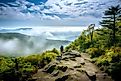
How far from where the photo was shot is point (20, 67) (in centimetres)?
3731

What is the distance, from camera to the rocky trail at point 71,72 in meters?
32.7

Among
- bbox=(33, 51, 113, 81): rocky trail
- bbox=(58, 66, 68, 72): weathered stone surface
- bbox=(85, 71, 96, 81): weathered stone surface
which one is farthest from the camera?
bbox=(58, 66, 68, 72): weathered stone surface

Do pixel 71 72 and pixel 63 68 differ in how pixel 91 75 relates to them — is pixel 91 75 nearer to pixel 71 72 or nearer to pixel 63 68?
pixel 71 72

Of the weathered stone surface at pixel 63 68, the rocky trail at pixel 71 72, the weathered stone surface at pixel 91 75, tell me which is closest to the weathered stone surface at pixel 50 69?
the rocky trail at pixel 71 72

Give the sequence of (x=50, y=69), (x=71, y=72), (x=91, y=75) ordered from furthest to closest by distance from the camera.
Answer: (x=50, y=69) < (x=71, y=72) < (x=91, y=75)

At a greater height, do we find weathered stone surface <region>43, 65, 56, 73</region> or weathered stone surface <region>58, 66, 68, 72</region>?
weathered stone surface <region>58, 66, 68, 72</region>

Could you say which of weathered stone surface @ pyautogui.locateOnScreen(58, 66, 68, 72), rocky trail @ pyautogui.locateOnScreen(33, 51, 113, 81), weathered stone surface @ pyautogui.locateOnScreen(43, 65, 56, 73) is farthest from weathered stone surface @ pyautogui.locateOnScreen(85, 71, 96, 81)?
weathered stone surface @ pyautogui.locateOnScreen(43, 65, 56, 73)

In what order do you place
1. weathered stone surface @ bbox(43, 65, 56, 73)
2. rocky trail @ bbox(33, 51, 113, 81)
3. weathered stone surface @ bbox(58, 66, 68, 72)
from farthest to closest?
1. weathered stone surface @ bbox(43, 65, 56, 73)
2. weathered stone surface @ bbox(58, 66, 68, 72)
3. rocky trail @ bbox(33, 51, 113, 81)

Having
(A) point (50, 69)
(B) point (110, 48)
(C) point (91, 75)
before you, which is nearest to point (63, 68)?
(A) point (50, 69)

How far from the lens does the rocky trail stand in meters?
32.7

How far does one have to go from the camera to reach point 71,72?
33.6m

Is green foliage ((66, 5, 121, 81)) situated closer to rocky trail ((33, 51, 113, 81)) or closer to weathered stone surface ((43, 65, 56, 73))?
rocky trail ((33, 51, 113, 81))

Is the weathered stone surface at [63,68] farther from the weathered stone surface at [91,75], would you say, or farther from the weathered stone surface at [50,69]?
the weathered stone surface at [91,75]

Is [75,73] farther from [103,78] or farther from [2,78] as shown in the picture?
[2,78]
